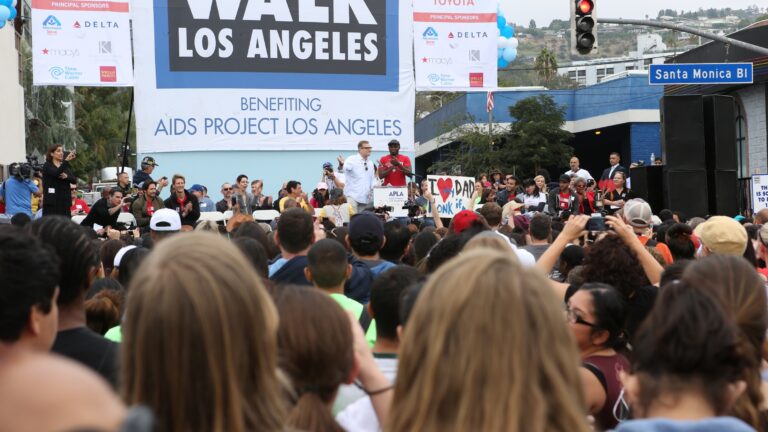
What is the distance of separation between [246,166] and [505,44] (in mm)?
6694

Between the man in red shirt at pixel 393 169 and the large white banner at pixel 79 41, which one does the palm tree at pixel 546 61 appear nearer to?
the large white banner at pixel 79 41

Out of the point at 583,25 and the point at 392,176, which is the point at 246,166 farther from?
the point at 583,25

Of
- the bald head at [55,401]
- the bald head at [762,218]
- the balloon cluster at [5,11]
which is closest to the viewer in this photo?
the bald head at [55,401]

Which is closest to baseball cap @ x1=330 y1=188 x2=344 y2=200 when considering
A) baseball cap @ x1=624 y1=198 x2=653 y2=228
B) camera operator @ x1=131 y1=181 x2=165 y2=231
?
camera operator @ x1=131 y1=181 x2=165 y2=231

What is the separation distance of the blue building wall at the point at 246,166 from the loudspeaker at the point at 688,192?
6.33m

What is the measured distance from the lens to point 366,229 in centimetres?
710

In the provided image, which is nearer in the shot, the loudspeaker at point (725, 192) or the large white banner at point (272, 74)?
the loudspeaker at point (725, 192)

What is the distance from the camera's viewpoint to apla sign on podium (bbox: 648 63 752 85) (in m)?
17.5

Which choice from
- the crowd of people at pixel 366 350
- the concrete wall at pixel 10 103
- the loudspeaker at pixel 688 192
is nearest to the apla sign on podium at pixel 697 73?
the loudspeaker at pixel 688 192

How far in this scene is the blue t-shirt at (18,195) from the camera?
15.9 metres

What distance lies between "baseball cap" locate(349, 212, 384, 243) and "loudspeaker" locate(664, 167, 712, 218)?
331 inches

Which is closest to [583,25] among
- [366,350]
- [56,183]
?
[56,183]

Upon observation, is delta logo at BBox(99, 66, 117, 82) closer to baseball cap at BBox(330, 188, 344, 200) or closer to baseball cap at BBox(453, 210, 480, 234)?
baseball cap at BBox(330, 188, 344, 200)

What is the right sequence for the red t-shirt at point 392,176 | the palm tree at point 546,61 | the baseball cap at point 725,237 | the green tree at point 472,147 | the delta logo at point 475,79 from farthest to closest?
the palm tree at point 546,61 < the green tree at point 472,147 < the delta logo at point 475,79 < the red t-shirt at point 392,176 < the baseball cap at point 725,237
